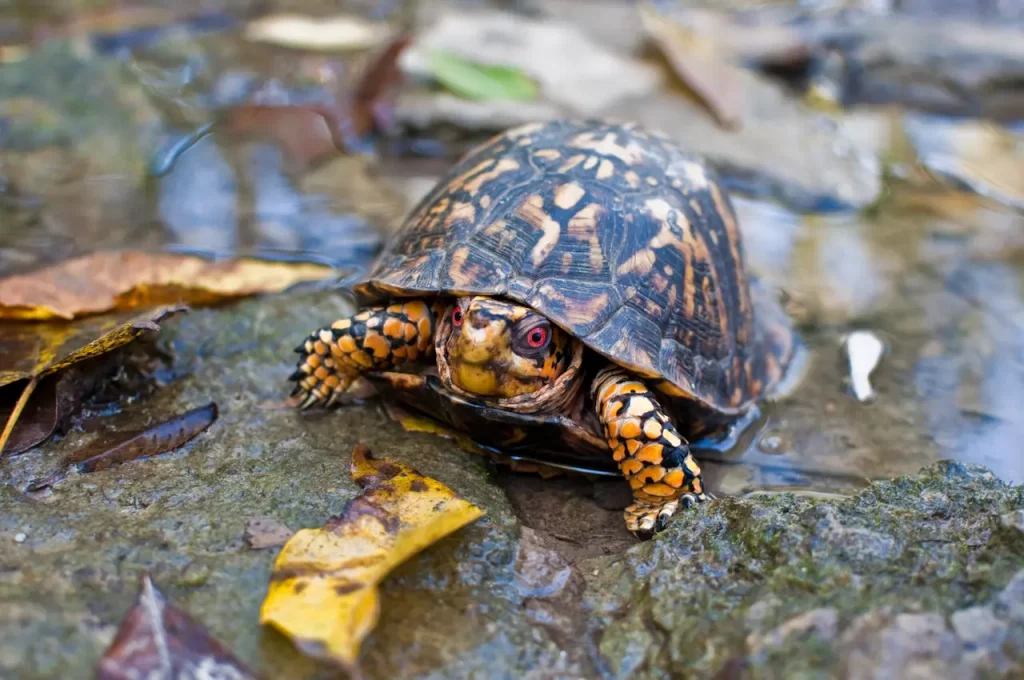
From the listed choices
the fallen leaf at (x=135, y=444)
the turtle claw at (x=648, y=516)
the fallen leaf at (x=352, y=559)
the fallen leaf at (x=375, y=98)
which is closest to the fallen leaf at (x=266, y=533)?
the fallen leaf at (x=352, y=559)

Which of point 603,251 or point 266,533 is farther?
point 603,251

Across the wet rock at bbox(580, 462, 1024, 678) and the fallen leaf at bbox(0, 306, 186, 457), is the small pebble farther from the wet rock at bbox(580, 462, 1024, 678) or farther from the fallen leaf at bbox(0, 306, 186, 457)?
the fallen leaf at bbox(0, 306, 186, 457)

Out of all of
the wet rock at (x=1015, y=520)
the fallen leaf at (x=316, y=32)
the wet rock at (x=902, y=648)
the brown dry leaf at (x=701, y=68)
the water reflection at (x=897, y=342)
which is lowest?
the water reflection at (x=897, y=342)

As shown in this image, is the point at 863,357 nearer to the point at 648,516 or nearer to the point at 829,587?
the point at 648,516

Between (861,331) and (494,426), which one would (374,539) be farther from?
(861,331)

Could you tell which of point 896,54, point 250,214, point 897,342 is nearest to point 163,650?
point 250,214

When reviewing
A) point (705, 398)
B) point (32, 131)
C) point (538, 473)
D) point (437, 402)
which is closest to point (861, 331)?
point (705, 398)

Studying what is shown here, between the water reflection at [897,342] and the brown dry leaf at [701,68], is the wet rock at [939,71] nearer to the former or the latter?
the brown dry leaf at [701,68]
